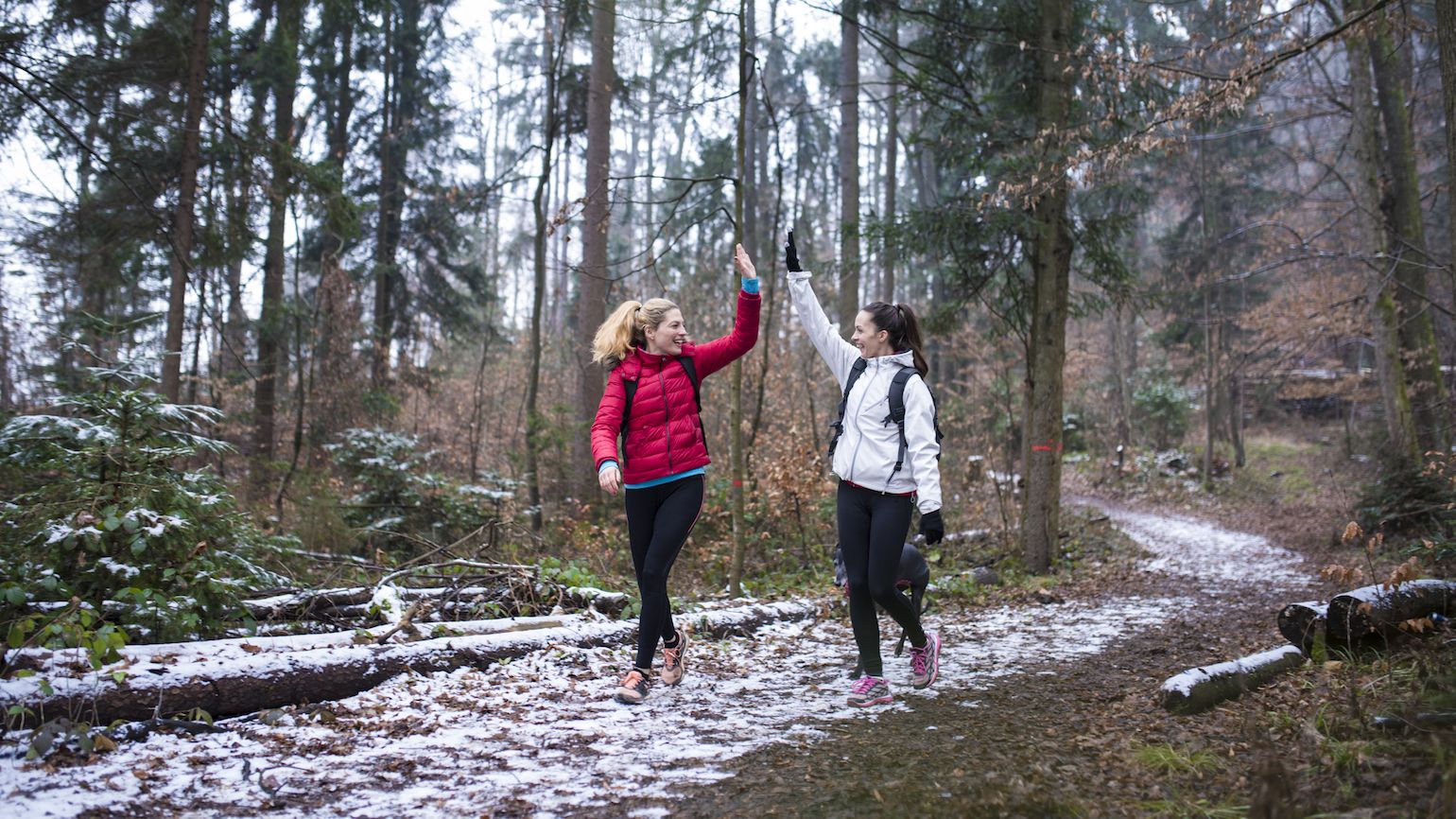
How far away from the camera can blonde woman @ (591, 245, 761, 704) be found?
14.7 feet

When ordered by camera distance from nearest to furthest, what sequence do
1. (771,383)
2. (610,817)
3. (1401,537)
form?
(610,817) < (1401,537) < (771,383)

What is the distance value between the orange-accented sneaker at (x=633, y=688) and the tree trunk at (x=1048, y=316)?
6.84 m

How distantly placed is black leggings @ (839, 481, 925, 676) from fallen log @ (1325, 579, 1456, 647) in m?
2.36

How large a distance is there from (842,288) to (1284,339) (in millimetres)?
9300

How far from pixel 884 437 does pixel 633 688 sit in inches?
75.2

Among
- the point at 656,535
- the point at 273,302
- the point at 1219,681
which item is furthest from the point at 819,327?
the point at 273,302

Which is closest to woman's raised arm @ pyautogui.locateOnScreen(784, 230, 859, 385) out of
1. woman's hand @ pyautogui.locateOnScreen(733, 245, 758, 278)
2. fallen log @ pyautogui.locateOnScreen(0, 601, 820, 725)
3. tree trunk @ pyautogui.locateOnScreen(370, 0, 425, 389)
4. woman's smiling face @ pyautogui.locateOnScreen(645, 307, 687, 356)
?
woman's hand @ pyautogui.locateOnScreen(733, 245, 758, 278)

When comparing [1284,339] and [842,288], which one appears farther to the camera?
[1284,339]

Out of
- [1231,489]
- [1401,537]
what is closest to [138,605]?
[1401,537]

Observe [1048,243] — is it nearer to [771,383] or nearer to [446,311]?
[771,383]

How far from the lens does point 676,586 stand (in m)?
9.18

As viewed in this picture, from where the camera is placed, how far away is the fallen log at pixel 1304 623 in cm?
477

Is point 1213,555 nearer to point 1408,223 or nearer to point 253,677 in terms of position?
point 1408,223

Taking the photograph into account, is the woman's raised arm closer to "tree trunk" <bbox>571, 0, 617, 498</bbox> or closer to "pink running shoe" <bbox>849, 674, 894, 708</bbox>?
"pink running shoe" <bbox>849, 674, 894, 708</bbox>
